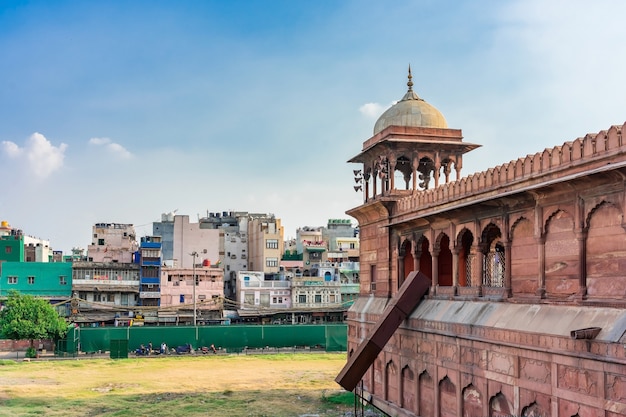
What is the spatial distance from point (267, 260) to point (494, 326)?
225ft

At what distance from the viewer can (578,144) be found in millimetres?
15617

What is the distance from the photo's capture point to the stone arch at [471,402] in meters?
19.2

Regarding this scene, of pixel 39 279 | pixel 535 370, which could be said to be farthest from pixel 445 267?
pixel 39 279

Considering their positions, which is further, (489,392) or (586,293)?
(489,392)

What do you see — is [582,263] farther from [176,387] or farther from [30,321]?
[30,321]

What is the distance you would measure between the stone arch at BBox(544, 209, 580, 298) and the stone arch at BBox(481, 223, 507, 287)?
3.48 meters

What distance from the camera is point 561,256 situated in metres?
16.8

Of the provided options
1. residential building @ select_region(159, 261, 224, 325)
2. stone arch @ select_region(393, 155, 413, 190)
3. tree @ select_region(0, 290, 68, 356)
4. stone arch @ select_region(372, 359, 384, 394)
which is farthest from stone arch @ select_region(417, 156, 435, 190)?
residential building @ select_region(159, 261, 224, 325)

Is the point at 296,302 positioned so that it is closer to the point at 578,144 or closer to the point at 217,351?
the point at 217,351

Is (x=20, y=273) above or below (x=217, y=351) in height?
above

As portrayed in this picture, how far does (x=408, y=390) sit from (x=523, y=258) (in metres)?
8.18

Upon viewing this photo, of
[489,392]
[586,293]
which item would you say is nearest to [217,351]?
[489,392]

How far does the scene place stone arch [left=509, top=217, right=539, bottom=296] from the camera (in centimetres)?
1795

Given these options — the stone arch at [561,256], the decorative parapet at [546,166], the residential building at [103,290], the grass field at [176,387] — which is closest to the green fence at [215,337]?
the grass field at [176,387]
